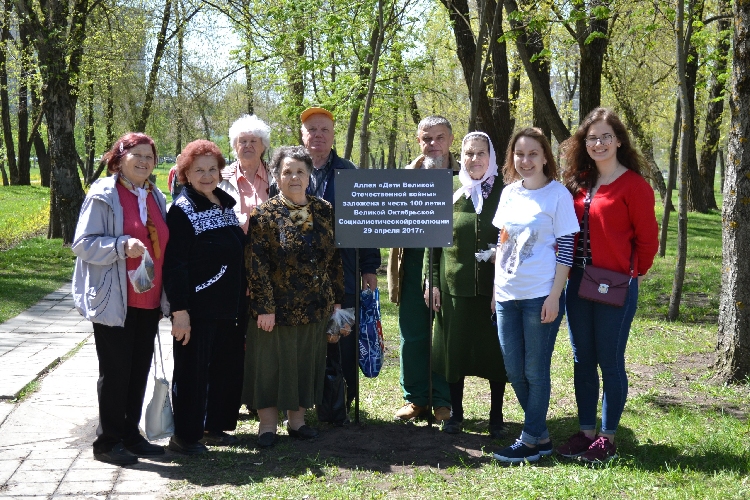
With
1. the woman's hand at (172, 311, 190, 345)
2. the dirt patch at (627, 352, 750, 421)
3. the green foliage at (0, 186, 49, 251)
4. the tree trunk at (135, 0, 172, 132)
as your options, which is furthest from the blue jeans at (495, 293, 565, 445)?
the tree trunk at (135, 0, 172, 132)

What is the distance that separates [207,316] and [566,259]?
7.67ft

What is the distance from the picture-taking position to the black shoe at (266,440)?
5402mm

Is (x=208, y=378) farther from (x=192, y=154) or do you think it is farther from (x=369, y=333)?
(x=192, y=154)

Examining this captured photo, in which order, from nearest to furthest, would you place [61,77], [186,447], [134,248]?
[134,248] < [186,447] < [61,77]

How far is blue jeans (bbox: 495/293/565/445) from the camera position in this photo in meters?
4.88

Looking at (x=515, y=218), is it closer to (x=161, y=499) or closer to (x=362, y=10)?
(x=161, y=499)

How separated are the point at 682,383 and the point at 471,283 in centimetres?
267

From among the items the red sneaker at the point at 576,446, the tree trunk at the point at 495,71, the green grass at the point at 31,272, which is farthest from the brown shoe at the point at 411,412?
the tree trunk at the point at 495,71

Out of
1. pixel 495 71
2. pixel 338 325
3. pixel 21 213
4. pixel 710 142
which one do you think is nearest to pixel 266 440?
pixel 338 325

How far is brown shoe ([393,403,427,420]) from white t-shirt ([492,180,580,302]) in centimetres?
158

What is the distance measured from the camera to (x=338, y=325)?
563cm

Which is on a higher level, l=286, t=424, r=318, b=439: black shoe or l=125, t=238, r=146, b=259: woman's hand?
l=125, t=238, r=146, b=259: woman's hand

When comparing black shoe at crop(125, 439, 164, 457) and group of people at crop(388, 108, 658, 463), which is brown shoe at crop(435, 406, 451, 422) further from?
black shoe at crop(125, 439, 164, 457)

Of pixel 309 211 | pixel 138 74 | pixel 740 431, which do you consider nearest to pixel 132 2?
pixel 138 74
